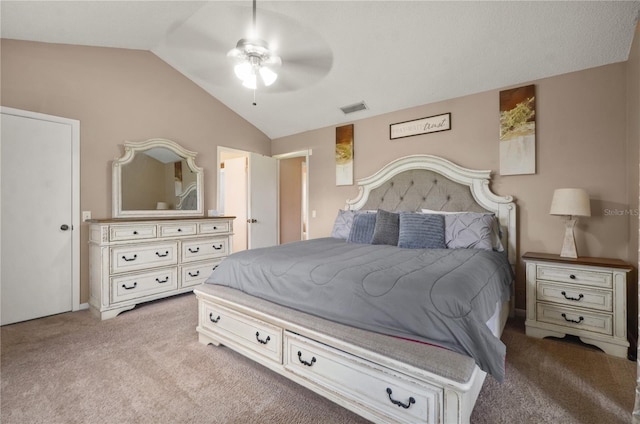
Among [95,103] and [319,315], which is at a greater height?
[95,103]

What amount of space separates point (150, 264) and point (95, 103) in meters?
1.91

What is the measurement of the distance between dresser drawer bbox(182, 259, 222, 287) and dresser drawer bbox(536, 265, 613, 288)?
3303mm

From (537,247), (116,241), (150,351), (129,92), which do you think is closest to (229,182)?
(129,92)

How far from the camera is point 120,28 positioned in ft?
9.71

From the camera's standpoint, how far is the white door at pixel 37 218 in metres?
2.69

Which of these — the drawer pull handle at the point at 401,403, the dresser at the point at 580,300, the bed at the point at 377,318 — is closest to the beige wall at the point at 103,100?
the bed at the point at 377,318

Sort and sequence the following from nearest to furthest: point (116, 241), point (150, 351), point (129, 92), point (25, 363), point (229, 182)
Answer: point (25, 363) → point (150, 351) → point (116, 241) → point (129, 92) → point (229, 182)

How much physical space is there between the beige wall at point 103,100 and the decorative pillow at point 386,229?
8.58 feet

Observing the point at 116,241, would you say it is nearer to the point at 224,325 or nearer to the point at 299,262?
the point at 224,325

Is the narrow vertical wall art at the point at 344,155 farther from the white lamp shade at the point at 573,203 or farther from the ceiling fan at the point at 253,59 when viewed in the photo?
the white lamp shade at the point at 573,203

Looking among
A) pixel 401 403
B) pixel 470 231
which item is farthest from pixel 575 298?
pixel 401 403

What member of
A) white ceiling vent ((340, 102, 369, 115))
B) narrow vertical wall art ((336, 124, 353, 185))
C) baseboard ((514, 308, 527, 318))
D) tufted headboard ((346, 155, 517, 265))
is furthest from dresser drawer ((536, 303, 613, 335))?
white ceiling vent ((340, 102, 369, 115))

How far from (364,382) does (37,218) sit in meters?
3.44

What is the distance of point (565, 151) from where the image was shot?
2658 mm
